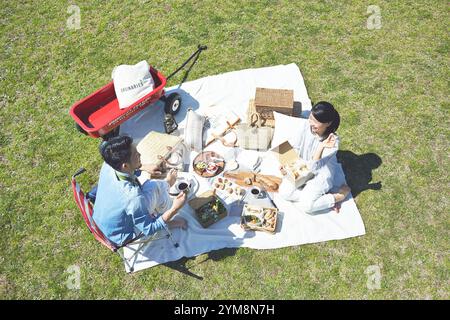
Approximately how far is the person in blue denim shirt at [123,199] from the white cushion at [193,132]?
139cm

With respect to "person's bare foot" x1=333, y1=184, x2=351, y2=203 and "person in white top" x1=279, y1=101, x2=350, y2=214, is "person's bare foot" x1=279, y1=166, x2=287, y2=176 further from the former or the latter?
"person's bare foot" x1=333, y1=184, x2=351, y2=203

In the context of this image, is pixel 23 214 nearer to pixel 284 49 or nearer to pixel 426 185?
pixel 284 49

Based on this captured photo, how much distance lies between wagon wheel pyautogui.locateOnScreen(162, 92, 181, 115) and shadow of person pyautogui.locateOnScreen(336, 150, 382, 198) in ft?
9.43

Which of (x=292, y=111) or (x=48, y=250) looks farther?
(x=292, y=111)

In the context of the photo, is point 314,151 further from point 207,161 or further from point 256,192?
point 207,161

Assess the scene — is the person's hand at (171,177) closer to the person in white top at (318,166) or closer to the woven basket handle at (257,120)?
the person in white top at (318,166)

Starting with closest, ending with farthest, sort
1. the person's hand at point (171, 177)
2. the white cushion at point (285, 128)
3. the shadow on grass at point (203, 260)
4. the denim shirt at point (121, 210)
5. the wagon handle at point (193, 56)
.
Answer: the denim shirt at point (121, 210), the shadow on grass at point (203, 260), the person's hand at point (171, 177), the white cushion at point (285, 128), the wagon handle at point (193, 56)

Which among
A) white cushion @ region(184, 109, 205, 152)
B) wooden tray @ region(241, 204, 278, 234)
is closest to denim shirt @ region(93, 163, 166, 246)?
wooden tray @ region(241, 204, 278, 234)

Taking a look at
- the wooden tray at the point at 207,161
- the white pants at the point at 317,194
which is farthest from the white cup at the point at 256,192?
the wooden tray at the point at 207,161

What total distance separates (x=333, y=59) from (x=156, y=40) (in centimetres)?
371

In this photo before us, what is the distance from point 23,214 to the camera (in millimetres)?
5621

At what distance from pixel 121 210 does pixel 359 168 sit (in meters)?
3.63

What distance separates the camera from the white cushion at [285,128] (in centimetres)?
561
